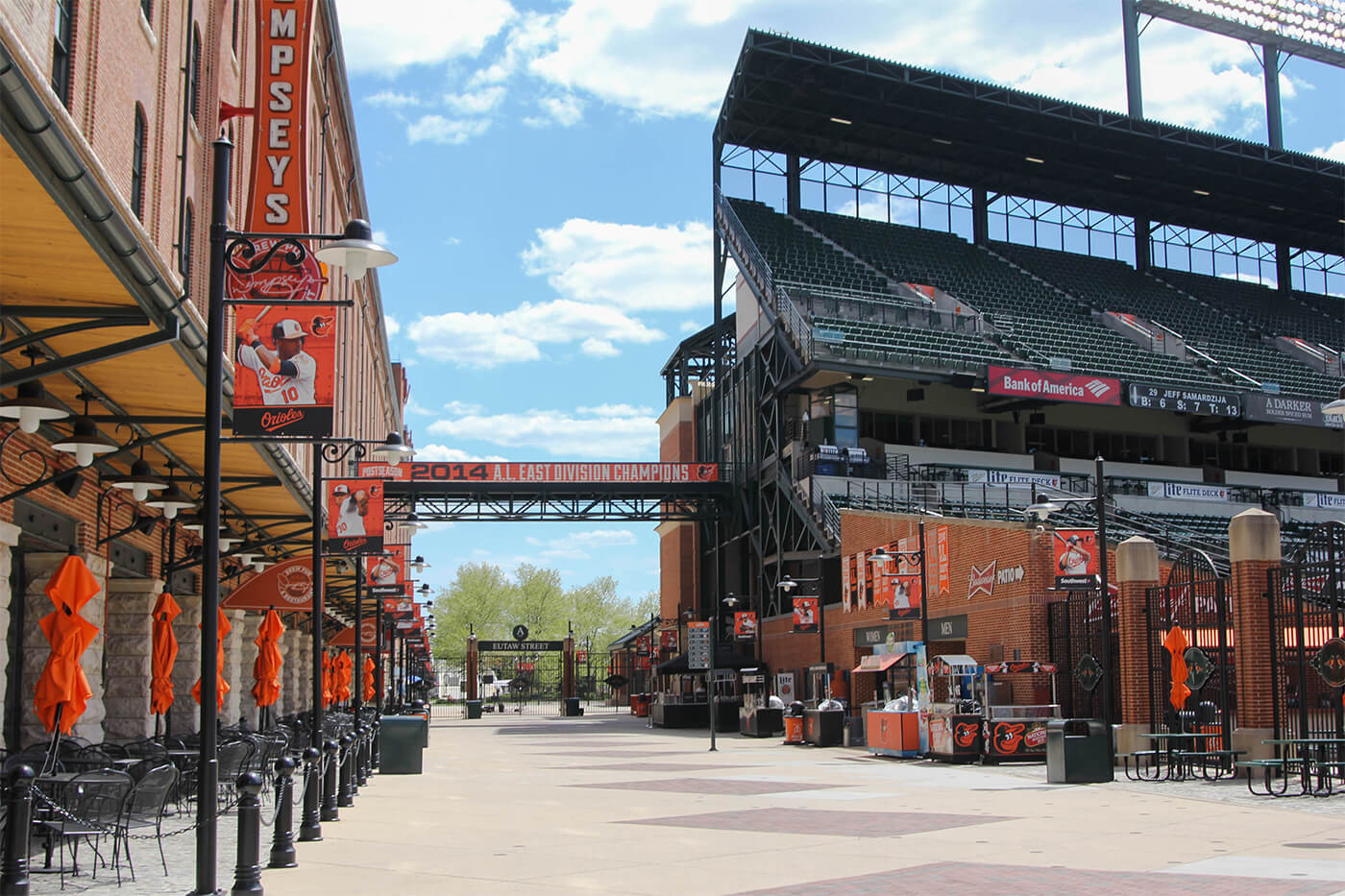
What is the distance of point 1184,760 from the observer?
22172 mm

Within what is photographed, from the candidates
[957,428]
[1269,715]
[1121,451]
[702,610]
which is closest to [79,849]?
[1269,715]

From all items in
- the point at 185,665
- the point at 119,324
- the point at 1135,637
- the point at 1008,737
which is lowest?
the point at 1008,737

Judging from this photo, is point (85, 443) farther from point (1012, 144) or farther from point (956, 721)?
point (1012, 144)

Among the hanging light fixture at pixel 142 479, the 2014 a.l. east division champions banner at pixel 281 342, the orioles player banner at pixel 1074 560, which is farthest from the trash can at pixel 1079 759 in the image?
the hanging light fixture at pixel 142 479

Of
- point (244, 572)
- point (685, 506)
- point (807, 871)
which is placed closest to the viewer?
point (807, 871)

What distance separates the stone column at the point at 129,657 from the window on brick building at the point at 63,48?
28.1 feet

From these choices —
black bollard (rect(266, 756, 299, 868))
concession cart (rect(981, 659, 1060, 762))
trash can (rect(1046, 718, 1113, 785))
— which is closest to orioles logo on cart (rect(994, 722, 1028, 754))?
concession cart (rect(981, 659, 1060, 762))

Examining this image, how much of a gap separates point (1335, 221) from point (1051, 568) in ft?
161

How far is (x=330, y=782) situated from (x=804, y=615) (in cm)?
2907

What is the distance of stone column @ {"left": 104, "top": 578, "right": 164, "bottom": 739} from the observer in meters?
20.4

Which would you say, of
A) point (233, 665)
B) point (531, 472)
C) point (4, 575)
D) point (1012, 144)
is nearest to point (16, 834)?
point (4, 575)

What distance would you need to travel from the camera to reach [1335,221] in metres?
70.6

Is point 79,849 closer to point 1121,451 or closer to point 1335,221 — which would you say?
point 1121,451

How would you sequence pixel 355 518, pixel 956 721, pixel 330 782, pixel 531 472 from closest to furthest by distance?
1. pixel 330 782
2. pixel 355 518
3. pixel 956 721
4. pixel 531 472
